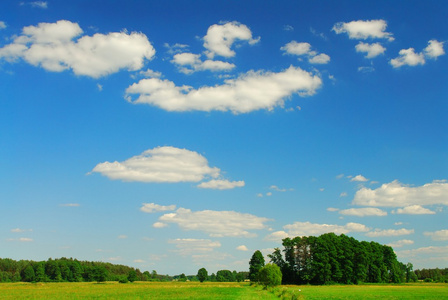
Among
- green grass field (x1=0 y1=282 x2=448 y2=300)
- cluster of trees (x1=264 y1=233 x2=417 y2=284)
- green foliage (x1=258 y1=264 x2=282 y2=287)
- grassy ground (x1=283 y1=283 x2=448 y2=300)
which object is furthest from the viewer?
cluster of trees (x1=264 y1=233 x2=417 y2=284)

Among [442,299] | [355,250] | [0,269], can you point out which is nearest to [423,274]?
[355,250]

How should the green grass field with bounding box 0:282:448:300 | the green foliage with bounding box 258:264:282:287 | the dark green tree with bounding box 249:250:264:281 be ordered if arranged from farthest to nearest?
the dark green tree with bounding box 249:250:264:281 < the green foliage with bounding box 258:264:282:287 < the green grass field with bounding box 0:282:448:300

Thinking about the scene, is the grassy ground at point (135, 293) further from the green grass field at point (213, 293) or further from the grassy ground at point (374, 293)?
the grassy ground at point (374, 293)

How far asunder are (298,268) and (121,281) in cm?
6881

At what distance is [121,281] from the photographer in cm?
13800

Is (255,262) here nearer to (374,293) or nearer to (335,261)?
(335,261)

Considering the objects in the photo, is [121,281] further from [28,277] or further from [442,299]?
[442,299]

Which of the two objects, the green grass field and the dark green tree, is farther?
the dark green tree

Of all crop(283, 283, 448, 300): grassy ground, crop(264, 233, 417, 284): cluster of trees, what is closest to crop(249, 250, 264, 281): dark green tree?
crop(264, 233, 417, 284): cluster of trees

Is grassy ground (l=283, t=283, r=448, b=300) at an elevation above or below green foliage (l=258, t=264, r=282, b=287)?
below

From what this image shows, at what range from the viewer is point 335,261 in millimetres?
102750

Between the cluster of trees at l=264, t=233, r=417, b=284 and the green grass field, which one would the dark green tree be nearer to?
the cluster of trees at l=264, t=233, r=417, b=284

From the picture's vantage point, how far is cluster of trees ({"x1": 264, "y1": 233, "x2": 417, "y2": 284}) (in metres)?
103

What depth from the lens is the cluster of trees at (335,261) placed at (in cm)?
10288
